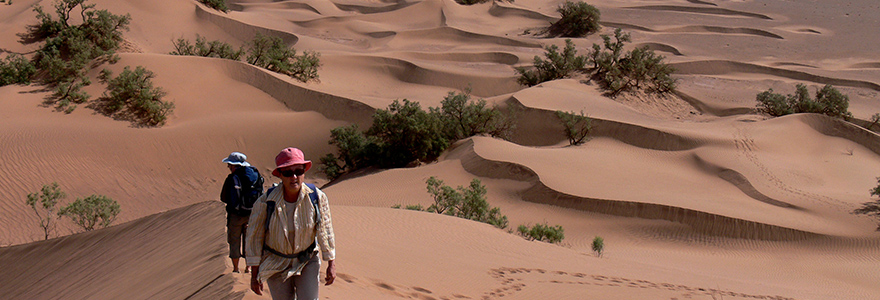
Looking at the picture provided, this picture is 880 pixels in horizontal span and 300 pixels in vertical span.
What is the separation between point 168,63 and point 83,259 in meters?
13.9

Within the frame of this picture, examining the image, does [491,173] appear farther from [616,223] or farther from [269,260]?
[269,260]

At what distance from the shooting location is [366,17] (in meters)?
40.3

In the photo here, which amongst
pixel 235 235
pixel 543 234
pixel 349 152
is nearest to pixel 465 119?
pixel 349 152

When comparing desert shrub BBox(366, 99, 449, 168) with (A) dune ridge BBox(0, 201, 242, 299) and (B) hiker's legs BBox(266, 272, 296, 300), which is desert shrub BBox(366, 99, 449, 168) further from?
(B) hiker's legs BBox(266, 272, 296, 300)

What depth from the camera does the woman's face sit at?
336cm

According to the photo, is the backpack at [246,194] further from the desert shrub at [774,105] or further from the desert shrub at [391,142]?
the desert shrub at [774,105]

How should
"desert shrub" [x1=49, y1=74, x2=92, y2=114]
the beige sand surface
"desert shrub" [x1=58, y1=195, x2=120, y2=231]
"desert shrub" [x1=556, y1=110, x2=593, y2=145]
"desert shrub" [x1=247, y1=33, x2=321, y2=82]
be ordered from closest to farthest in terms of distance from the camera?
1. the beige sand surface
2. "desert shrub" [x1=58, y1=195, x2=120, y2=231]
3. "desert shrub" [x1=49, y1=74, x2=92, y2=114]
4. "desert shrub" [x1=556, y1=110, x2=593, y2=145]
5. "desert shrub" [x1=247, y1=33, x2=321, y2=82]

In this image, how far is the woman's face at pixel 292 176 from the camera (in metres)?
3.36

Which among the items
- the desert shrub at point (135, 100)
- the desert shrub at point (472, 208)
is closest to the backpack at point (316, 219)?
the desert shrub at point (472, 208)

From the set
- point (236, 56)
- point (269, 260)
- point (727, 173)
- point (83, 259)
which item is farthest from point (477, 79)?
point (269, 260)

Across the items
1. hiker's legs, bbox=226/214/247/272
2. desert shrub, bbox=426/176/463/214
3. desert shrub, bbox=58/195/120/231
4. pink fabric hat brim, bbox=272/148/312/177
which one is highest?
pink fabric hat brim, bbox=272/148/312/177

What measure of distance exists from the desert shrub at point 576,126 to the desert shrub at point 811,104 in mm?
7288

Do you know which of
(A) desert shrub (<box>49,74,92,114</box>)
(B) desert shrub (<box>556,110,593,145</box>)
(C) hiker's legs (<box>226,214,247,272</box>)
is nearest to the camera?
(C) hiker's legs (<box>226,214,247,272</box>)

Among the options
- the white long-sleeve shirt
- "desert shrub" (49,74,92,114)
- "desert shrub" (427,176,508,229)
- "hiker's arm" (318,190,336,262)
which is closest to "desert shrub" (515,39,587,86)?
"desert shrub" (427,176,508,229)
